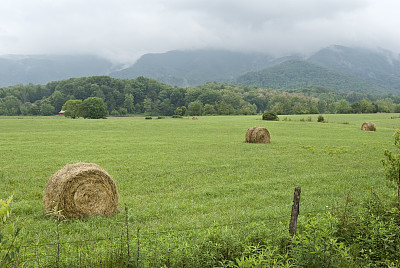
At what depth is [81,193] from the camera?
10344mm

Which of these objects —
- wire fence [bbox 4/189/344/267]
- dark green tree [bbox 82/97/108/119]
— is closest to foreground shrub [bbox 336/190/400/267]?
wire fence [bbox 4/189/344/267]

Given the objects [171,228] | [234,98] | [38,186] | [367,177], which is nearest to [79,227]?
[171,228]

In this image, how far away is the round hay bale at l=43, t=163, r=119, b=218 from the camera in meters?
10.1

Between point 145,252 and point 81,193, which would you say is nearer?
point 145,252

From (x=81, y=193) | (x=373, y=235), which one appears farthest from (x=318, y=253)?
(x=81, y=193)

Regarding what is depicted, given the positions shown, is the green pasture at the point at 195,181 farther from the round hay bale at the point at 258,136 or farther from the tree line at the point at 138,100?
the tree line at the point at 138,100

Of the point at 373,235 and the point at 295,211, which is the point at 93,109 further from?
the point at 373,235

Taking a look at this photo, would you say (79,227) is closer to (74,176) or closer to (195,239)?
(74,176)

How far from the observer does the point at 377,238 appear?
745 cm

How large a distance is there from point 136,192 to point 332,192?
342 inches

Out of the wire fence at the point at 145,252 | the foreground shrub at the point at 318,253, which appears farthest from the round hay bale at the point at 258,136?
the foreground shrub at the point at 318,253

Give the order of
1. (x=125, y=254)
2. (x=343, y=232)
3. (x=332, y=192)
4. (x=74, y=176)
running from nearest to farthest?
(x=125, y=254), (x=343, y=232), (x=74, y=176), (x=332, y=192)

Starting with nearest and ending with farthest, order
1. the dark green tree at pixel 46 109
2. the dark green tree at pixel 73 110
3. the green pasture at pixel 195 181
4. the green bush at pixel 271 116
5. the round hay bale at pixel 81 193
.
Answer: the green pasture at pixel 195 181 < the round hay bale at pixel 81 193 < the green bush at pixel 271 116 < the dark green tree at pixel 73 110 < the dark green tree at pixel 46 109

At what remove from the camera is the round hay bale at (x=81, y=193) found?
A: 33.1 feet
